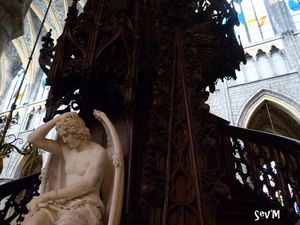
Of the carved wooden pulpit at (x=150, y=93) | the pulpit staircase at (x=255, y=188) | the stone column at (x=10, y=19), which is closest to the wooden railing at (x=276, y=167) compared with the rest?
the pulpit staircase at (x=255, y=188)

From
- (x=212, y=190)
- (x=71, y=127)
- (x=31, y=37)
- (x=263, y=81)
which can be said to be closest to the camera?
(x=212, y=190)

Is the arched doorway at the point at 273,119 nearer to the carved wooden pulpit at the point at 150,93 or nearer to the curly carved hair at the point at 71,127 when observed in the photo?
the carved wooden pulpit at the point at 150,93

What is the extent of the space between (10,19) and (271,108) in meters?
9.39

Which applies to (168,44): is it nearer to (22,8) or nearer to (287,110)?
(22,8)

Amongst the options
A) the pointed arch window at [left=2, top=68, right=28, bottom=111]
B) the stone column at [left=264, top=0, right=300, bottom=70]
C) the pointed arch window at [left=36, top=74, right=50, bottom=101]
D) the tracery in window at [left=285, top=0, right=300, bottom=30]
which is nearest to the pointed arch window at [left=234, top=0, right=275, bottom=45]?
the stone column at [left=264, top=0, right=300, bottom=70]

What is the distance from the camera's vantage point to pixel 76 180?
1498mm

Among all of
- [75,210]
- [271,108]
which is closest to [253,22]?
[271,108]

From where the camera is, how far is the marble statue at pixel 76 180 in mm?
1354

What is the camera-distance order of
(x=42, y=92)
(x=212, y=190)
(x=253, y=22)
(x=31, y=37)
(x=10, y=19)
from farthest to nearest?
(x=42, y=92)
(x=31, y=37)
(x=253, y=22)
(x=10, y=19)
(x=212, y=190)

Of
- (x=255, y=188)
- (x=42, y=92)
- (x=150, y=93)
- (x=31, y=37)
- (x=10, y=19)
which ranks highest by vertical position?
(x=31, y=37)

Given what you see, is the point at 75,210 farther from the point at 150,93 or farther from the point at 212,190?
the point at 150,93

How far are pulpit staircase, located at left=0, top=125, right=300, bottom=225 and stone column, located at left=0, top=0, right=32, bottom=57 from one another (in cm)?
319

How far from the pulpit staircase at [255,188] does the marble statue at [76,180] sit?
1167 mm

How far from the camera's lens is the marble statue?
135 centimetres
